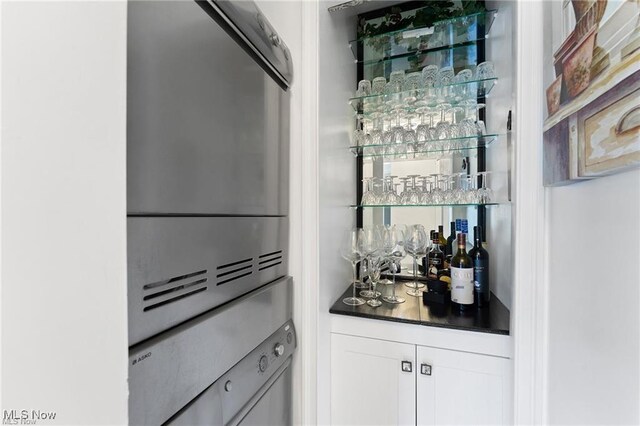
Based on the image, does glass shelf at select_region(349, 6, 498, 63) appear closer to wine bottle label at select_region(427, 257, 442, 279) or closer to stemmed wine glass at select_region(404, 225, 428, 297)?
stemmed wine glass at select_region(404, 225, 428, 297)

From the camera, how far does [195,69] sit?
605mm

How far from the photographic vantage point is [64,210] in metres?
0.35

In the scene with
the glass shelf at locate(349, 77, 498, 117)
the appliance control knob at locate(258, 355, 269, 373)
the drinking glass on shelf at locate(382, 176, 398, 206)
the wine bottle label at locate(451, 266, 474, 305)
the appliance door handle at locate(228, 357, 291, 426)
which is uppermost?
the glass shelf at locate(349, 77, 498, 117)

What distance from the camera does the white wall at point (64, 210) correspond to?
31 centimetres

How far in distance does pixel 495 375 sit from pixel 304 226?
A: 0.88 m

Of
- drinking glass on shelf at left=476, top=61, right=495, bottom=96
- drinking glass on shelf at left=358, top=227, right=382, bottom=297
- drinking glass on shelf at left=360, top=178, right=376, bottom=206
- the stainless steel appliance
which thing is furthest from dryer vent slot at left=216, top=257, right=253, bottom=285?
drinking glass on shelf at left=476, top=61, right=495, bottom=96

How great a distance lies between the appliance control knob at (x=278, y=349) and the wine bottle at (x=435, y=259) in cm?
95

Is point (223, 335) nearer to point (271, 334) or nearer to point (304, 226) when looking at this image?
point (271, 334)

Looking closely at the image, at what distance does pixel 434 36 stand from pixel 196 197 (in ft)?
5.24

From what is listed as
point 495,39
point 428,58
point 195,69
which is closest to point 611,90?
point 195,69

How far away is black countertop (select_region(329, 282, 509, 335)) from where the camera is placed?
3.46 ft

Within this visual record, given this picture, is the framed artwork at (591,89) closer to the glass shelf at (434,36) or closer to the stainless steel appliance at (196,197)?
the glass shelf at (434,36)

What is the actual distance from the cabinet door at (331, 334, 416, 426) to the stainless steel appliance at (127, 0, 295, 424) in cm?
37

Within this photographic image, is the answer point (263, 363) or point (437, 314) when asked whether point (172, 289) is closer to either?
point (263, 363)
